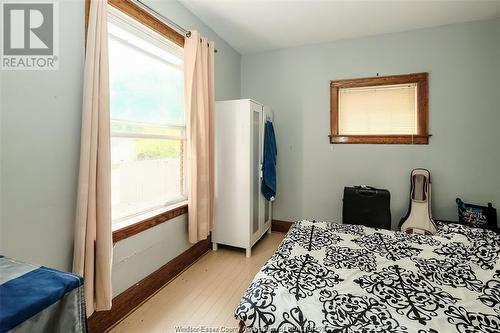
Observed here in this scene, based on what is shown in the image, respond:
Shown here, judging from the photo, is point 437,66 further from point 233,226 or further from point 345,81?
point 233,226

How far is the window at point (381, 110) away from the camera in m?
3.02

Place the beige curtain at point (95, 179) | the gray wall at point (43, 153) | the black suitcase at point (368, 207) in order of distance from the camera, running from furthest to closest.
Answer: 1. the black suitcase at point (368, 207)
2. the beige curtain at point (95, 179)
3. the gray wall at point (43, 153)

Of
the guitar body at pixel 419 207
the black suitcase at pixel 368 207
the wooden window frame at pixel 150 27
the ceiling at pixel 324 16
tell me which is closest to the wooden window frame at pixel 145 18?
the wooden window frame at pixel 150 27

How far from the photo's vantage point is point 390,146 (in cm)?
315

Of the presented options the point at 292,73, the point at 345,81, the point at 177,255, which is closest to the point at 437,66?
the point at 345,81

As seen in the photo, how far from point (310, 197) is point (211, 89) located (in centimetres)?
197

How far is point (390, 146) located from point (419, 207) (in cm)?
78

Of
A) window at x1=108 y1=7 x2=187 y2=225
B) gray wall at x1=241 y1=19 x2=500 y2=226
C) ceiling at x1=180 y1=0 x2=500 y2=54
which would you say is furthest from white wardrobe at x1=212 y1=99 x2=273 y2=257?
ceiling at x1=180 y1=0 x2=500 y2=54

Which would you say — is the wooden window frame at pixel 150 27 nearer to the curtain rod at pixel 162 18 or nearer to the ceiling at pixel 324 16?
the curtain rod at pixel 162 18

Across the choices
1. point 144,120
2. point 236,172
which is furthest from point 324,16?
point 144,120

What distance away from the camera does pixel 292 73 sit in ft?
11.7

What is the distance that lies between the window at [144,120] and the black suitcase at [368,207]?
6.43 feet

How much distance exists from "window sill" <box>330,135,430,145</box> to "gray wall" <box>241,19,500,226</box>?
7cm

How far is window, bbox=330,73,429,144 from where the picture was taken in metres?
3.02
